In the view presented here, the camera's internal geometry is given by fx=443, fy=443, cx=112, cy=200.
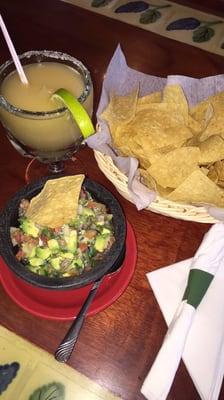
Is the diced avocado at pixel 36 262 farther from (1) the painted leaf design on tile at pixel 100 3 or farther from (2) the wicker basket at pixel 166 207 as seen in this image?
(1) the painted leaf design on tile at pixel 100 3

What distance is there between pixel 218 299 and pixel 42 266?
352 millimetres

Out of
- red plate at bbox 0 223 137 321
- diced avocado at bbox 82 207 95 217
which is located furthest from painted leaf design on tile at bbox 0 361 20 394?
diced avocado at bbox 82 207 95 217

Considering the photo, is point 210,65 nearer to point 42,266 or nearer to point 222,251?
point 222,251

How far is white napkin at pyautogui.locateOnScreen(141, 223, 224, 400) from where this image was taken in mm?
785

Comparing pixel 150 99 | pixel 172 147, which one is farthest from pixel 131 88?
pixel 172 147

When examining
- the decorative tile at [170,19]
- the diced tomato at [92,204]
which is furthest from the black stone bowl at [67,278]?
the decorative tile at [170,19]

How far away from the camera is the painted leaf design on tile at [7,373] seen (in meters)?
0.82

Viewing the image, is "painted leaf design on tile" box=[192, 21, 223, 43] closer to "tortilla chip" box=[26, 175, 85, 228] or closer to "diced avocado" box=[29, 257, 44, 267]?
"tortilla chip" box=[26, 175, 85, 228]

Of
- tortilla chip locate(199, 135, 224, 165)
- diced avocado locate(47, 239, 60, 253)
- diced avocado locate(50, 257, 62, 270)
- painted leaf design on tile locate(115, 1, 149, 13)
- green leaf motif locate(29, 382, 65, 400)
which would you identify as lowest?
green leaf motif locate(29, 382, 65, 400)

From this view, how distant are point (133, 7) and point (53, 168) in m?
0.73

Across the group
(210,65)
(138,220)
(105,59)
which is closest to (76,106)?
(138,220)

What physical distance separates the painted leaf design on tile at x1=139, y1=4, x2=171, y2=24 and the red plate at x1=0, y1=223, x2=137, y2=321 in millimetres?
881

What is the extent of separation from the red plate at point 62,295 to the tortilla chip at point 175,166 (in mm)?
204

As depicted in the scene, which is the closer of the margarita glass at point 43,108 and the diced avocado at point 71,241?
the diced avocado at point 71,241
